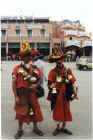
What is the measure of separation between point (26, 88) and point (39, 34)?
107 ft

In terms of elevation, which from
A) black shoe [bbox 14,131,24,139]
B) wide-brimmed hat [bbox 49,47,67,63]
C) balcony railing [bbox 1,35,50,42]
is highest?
balcony railing [bbox 1,35,50,42]

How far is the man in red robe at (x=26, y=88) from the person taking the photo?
12.6ft

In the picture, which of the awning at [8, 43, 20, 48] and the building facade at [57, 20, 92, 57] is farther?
the awning at [8, 43, 20, 48]

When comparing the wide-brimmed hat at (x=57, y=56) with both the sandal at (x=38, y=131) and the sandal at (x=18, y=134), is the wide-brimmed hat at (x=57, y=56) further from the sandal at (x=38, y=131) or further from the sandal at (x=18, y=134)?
the sandal at (x=18, y=134)

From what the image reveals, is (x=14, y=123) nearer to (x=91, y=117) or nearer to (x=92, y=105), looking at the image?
(x=91, y=117)

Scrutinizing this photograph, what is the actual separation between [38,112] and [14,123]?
3.13 ft

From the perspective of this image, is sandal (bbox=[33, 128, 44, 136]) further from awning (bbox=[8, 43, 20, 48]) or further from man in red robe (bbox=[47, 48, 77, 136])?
awning (bbox=[8, 43, 20, 48])

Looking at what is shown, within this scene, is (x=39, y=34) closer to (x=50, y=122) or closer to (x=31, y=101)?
(x=50, y=122)

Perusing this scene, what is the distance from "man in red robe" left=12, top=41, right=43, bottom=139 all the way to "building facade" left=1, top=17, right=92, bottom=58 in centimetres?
3121

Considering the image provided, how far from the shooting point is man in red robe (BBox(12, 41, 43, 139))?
3.85 m

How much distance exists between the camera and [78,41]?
35.2 m

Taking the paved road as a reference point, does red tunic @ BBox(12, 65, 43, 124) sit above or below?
above

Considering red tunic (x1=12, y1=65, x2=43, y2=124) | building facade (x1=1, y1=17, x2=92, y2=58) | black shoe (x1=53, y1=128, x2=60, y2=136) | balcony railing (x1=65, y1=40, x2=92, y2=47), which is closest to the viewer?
red tunic (x1=12, y1=65, x2=43, y2=124)

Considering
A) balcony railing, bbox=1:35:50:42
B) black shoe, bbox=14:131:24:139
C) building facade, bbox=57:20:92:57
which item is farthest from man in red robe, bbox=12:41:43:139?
balcony railing, bbox=1:35:50:42
